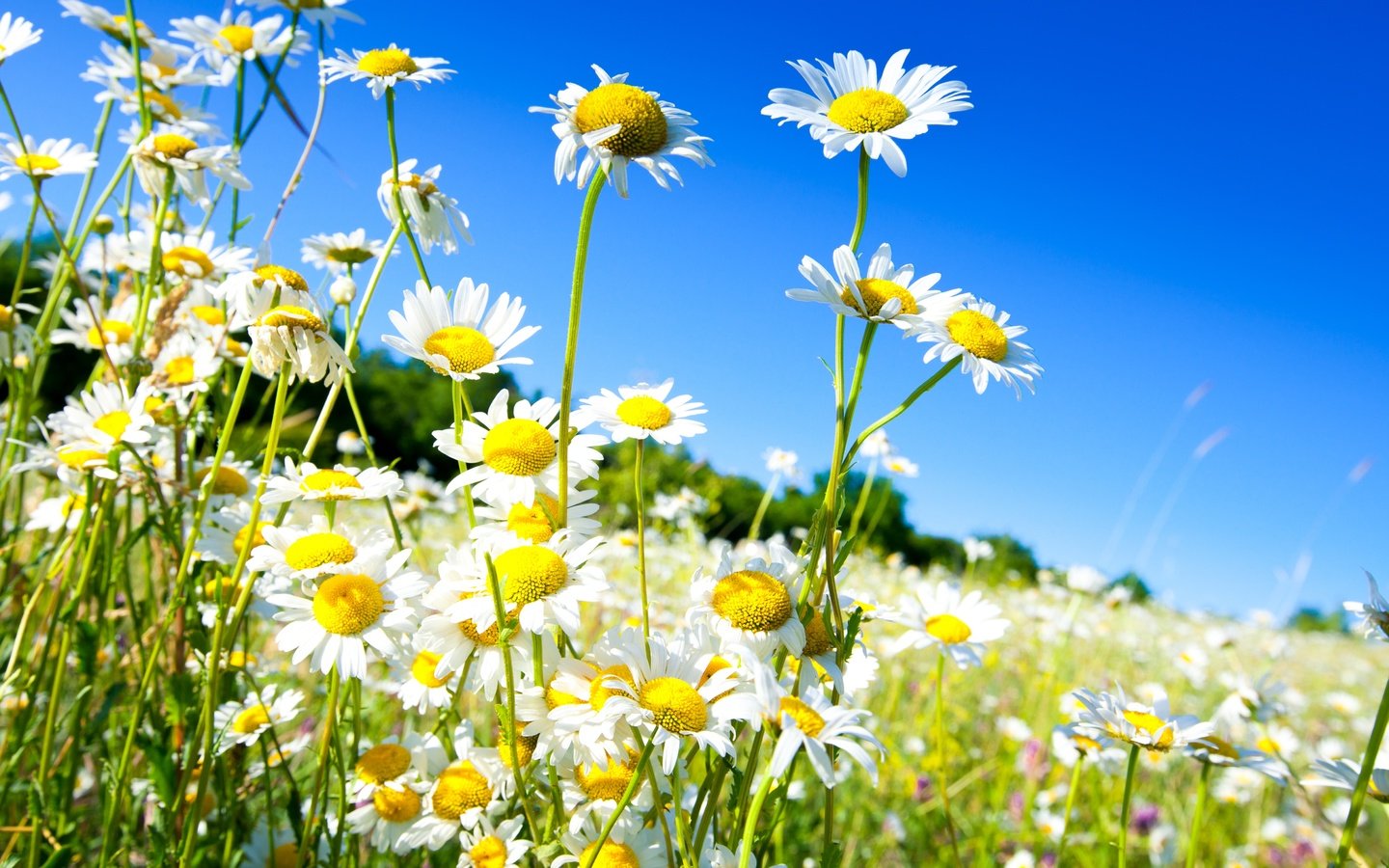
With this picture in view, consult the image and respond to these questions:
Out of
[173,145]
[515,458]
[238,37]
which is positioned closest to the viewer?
[515,458]

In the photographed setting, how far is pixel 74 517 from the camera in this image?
68.7 inches

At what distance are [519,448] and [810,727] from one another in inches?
15.6

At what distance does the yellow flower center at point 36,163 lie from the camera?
1.60 m

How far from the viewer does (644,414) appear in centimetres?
105

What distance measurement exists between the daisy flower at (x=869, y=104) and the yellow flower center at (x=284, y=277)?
1.97ft

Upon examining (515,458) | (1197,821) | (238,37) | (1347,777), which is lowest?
(1197,821)

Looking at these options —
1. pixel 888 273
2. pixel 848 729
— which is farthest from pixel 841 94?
pixel 848 729

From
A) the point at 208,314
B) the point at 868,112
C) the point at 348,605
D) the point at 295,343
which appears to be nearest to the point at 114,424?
the point at 208,314

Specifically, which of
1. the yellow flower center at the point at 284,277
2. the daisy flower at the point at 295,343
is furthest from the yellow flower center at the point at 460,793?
the yellow flower center at the point at 284,277

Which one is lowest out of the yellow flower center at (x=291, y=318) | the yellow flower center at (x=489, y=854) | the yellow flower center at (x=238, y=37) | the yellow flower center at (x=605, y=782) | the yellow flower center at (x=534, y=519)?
the yellow flower center at (x=489, y=854)

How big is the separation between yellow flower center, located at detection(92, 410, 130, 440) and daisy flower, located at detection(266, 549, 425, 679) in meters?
0.52

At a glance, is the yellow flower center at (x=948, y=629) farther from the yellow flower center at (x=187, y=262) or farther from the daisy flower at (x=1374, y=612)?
the yellow flower center at (x=187, y=262)

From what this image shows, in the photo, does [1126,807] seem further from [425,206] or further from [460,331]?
[425,206]

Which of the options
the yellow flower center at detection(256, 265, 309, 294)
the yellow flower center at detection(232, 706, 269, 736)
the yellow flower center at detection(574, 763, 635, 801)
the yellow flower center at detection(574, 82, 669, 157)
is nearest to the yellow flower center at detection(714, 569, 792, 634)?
the yellow flower center at detection(574, 763, 635, 801)
